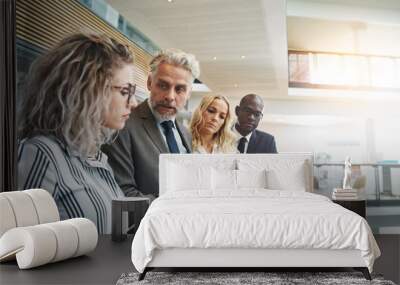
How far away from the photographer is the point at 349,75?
5.83 m

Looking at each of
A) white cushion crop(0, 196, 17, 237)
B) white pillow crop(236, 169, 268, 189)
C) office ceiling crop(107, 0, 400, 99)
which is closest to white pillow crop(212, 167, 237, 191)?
white pillow crop(236, 169, 268, 189)

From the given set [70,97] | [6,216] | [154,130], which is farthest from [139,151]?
[6,216]

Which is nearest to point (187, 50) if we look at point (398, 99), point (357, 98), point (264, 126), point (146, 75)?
point (146, 75)

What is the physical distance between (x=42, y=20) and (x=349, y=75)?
3.74 meters

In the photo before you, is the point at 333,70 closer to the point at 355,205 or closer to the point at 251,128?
the point at 251,128

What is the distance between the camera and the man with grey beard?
574cm

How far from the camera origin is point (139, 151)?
18.9 ft

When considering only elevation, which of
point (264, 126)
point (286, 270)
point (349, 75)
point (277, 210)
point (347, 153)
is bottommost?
point (286, 270)

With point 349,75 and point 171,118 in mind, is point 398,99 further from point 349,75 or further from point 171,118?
point 171,118

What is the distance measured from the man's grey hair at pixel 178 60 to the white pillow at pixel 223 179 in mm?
1274

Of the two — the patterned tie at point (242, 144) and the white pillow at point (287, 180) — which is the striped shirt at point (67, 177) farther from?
the white pillow at point (287, 180)

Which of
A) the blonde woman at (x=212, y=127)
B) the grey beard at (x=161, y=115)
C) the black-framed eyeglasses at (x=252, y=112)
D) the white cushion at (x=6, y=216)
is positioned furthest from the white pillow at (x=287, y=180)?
the white cushion at (x=6, y=216)

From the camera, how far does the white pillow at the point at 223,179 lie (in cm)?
520

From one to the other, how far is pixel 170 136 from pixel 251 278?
99.8 inches
